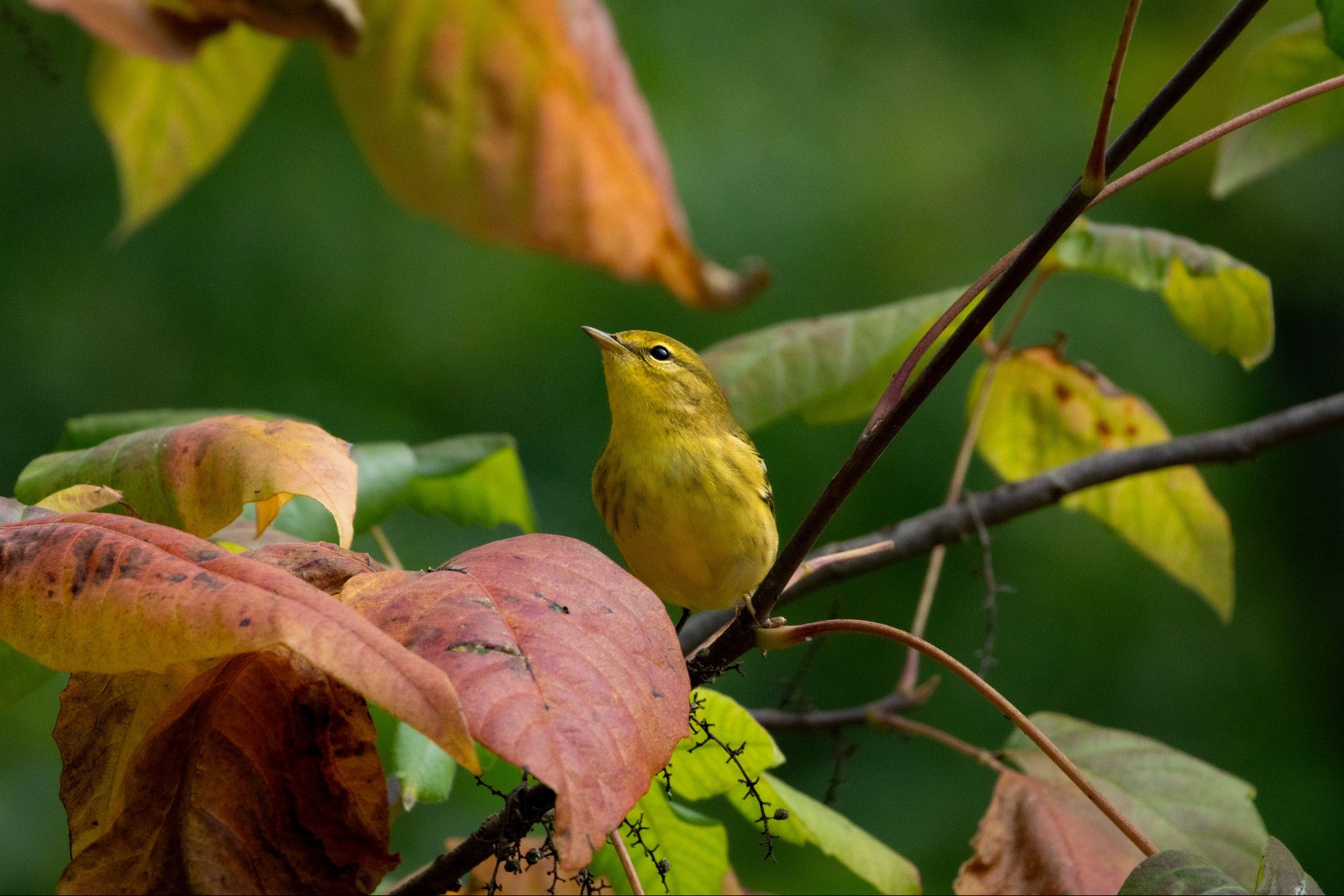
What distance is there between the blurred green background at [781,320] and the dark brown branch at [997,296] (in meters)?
2.60

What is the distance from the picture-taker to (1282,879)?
741 mm

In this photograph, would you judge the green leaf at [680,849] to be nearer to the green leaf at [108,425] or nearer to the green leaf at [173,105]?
the green leaf at [108,425]

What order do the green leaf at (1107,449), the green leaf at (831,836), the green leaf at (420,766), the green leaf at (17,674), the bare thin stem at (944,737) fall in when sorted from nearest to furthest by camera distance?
1. the green leaf at (17,674)
2. the green leaf at (420,766)
3. the green leaf at (831,836)
4. the bare thin stem at (944,737)
5. the green leaf at (1107,449)

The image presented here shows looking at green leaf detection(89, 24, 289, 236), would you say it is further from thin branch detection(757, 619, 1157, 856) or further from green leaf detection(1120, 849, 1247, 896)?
green leaf detection(1120, 849, 1247, 896)

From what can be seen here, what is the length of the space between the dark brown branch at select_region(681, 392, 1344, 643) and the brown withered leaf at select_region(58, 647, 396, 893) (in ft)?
2.76

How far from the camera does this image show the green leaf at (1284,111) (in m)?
1.39

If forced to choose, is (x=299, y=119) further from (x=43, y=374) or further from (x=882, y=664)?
(x=882, y=664)

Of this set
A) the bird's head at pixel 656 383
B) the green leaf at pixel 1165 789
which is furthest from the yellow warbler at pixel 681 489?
the green leaf at pixel 1165 789

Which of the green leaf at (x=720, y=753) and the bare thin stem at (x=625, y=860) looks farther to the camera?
the green leaf at (x=720, y=753)

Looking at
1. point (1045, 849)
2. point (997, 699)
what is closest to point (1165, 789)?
point (1045, 849)

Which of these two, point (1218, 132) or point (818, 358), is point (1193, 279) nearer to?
point (818, 358)

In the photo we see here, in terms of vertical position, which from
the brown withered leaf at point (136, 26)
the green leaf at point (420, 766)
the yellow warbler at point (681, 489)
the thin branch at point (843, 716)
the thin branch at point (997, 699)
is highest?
the brown withered leaf at point (136, 26)

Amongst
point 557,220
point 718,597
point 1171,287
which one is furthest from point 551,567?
point 718,597

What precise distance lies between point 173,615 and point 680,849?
0.76 meters
